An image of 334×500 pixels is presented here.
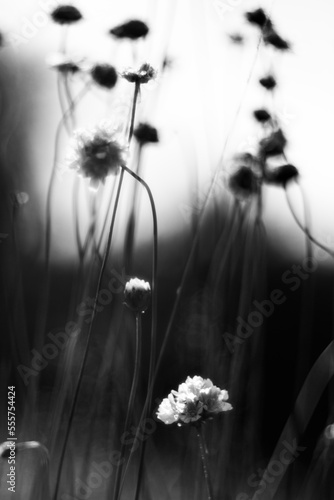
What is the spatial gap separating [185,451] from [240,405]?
74mm

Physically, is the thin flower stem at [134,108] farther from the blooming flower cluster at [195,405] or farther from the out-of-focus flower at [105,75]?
the blooming flower cluster at [195,405]

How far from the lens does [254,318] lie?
2.02ft

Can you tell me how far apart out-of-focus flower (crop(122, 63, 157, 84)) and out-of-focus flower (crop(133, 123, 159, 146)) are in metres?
0.06

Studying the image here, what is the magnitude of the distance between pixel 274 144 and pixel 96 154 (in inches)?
8.9

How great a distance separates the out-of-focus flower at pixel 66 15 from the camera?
64 cm

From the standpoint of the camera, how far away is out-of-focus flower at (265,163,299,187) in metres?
0.62

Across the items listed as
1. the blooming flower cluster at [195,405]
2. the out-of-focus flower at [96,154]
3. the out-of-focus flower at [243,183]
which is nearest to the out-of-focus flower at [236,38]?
the out-of-focus flower at [243,183]

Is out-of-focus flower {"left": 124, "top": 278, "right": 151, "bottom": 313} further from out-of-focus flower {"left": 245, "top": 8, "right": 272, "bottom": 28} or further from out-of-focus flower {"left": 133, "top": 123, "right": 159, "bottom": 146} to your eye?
out-of-focus flower {"left": 245, "top": 8, "right": 272, "bottom": 28}

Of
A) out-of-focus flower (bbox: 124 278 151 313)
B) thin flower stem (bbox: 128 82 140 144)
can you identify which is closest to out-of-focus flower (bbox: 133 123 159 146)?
thin flower stem (bbox: 128 82 140 144)

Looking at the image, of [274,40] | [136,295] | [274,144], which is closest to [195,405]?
[136,295]

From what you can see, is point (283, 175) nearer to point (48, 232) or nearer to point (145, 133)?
point (145, 133)

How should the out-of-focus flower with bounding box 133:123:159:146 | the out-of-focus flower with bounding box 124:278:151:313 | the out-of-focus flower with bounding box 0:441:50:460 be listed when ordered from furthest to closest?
the out-of-focus flower with bounding box 133:123:159:146 → the out-of-focus flower with bounding box 124:278:151:313 → the out-of-focus flower with bounding box 0:441:50:460

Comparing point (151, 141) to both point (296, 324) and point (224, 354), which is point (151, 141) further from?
point (296, 324)

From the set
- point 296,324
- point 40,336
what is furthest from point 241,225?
point 296,324
